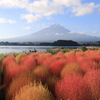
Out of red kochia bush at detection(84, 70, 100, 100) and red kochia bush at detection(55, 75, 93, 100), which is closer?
red kochia bush at detection(55, 75, 93, 100)

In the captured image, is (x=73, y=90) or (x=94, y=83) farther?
(x=94, y=83)

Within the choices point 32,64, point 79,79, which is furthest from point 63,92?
point 32,64

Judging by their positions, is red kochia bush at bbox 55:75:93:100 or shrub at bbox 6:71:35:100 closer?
red kochia bush at bbox 55:75:93:100

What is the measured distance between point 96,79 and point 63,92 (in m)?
0.79

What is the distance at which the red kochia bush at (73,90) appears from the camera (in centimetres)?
246

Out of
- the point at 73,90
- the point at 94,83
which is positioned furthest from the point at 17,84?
the point at 94,83

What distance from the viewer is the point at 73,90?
2.48 metres

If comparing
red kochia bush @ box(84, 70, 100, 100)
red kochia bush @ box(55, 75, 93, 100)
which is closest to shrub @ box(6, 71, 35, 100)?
red kochia bush @ box(55, 75, 93, 100)

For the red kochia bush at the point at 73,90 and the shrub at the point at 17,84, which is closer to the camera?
the red kochia bush at the point at 73,90

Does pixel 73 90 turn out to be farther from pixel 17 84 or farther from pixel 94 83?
pixel 17 84

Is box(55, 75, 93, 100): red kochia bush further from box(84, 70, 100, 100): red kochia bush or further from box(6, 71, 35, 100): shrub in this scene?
box(6, 71, 35, 100): shrub

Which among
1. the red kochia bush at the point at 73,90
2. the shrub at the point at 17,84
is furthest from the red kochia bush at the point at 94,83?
the shrub at the point at 17,84

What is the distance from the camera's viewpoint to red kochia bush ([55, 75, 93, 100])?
2460 mm

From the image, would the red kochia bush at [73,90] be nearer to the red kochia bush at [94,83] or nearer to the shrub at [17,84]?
the red kochia bush at [94,83]
